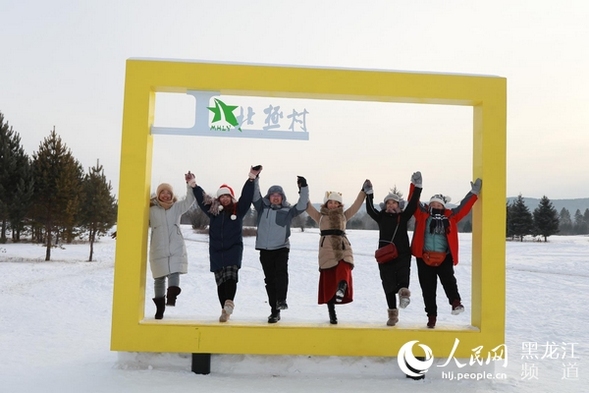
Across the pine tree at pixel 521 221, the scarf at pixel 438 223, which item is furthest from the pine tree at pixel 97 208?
the pine tree at pixel 521 221

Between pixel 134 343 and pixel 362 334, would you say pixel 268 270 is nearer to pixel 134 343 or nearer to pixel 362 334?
pixel 362 334

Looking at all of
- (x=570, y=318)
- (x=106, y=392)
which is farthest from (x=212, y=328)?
(x=570, y=318)

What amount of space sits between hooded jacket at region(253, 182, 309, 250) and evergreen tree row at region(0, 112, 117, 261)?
697 inches

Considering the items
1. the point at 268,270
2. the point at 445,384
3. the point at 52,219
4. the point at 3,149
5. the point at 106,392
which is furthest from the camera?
the point at 3,149

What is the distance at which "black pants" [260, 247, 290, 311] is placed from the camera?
18.6 feet

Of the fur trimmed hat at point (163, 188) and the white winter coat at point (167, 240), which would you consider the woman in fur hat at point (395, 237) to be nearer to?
the white winter coat at point (167, 240)

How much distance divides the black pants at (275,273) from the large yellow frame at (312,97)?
399mm

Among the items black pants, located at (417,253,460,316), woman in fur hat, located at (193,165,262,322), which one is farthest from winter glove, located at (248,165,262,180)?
black pants, located at (417,253,460,316)

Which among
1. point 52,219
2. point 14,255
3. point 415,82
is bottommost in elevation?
point 14,255

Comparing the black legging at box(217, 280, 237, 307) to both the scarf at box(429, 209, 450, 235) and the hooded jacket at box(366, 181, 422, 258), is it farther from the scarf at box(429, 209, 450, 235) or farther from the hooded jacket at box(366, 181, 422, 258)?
the scarf at box(429, 209, 450, 235)

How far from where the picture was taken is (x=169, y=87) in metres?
5.62

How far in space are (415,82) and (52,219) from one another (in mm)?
19673

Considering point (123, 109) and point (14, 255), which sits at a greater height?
point (123, 109)

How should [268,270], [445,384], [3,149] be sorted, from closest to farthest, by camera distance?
[445,384] → [268,270] → [3,149]
